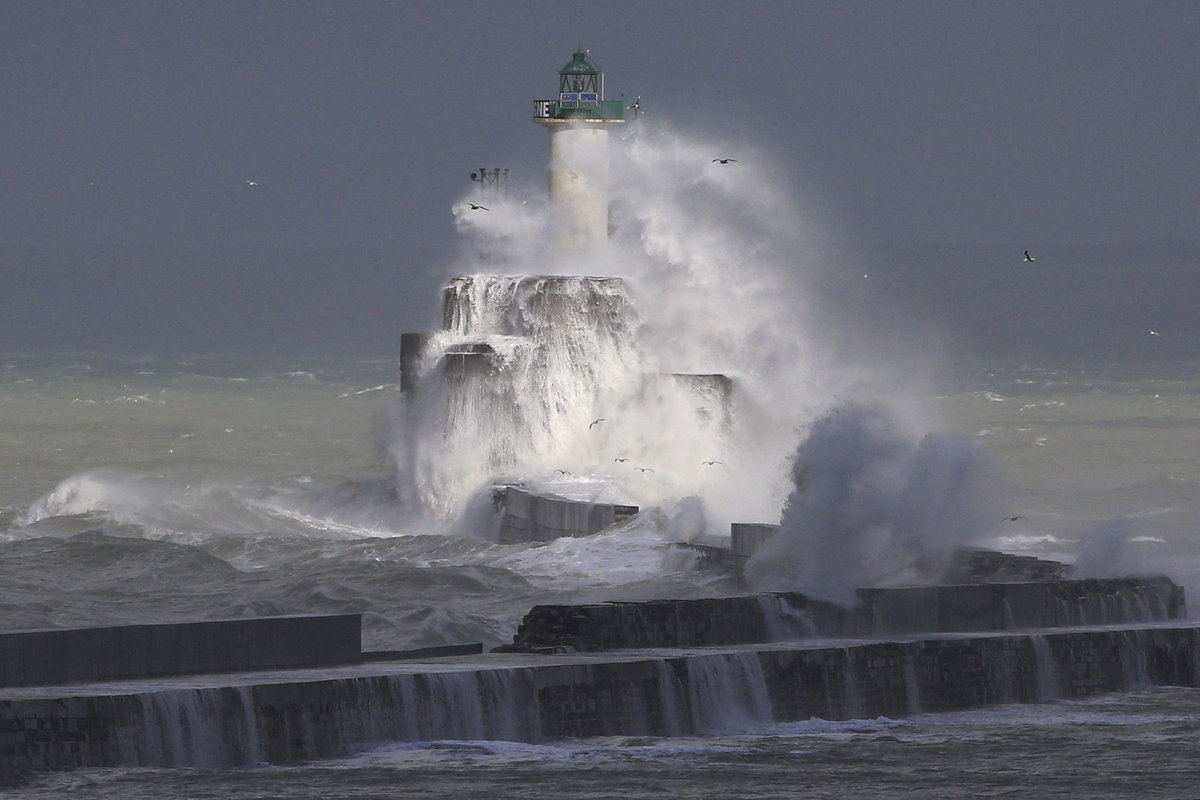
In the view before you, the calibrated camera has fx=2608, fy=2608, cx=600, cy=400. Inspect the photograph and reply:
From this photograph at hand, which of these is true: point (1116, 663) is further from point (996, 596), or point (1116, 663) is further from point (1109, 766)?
point (1109, 766)

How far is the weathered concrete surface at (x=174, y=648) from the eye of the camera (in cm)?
1983

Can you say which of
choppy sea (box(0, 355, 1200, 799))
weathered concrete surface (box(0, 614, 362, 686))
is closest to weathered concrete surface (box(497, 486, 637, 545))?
choppy sea (box(0, 355, 1200, 799))

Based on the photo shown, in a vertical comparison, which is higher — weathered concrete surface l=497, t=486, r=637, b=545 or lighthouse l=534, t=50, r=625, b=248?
lighthouse l=534, t=50, r=625, b=248

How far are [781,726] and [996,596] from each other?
4.32 metres

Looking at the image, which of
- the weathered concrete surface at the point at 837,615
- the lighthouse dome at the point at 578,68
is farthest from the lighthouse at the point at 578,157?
the weathered concrete surface at the point at 837,615

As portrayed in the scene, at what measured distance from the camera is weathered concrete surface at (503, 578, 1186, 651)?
23.4 meters

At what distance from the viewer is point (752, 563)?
31.5 m

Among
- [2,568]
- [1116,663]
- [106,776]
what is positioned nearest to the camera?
[106,776]

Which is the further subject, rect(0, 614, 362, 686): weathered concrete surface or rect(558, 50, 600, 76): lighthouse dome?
rect(558, 50, 600, 76): lighthouse dome

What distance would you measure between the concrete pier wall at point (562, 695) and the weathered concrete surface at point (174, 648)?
0.46 meters

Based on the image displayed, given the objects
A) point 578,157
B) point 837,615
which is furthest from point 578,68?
point 837,615

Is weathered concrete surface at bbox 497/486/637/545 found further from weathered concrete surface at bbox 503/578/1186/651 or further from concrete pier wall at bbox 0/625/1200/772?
concrete pier wall at bbox 0/625/1200/772

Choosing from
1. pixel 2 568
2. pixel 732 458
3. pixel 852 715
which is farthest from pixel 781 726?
pixel 732 458

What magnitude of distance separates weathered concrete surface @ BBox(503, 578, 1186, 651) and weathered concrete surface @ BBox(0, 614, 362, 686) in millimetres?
2254
